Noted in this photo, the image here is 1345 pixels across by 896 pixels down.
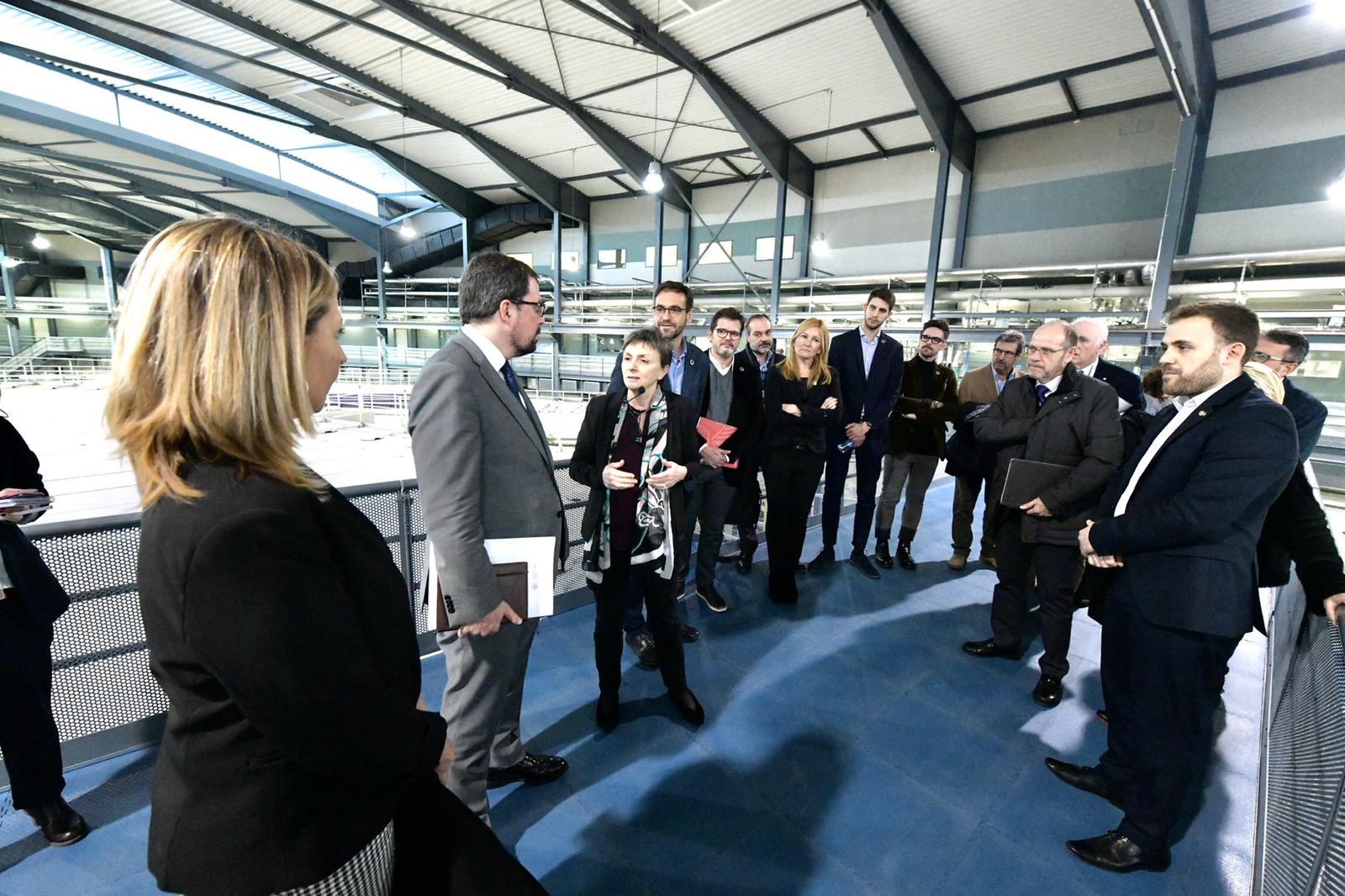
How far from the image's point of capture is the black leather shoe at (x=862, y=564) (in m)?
4.13

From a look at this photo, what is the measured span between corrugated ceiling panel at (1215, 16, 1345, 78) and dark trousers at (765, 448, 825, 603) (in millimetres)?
9984

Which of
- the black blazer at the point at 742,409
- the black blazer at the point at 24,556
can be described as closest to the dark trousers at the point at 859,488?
the black blazer at the point at 742,409

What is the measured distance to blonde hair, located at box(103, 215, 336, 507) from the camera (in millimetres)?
701

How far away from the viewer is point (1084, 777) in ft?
7.42

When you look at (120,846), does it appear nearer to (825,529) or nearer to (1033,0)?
(825,529)

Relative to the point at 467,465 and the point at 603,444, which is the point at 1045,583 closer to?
the point at 603,444

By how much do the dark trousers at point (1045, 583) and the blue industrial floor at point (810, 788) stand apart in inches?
8.9

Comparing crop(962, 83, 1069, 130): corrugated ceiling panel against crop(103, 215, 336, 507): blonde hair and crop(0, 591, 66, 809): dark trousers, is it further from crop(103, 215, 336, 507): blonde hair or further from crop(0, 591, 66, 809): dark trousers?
crop(0, 591, 66, 809): dark trousers

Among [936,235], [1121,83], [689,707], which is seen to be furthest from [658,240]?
[689,707]

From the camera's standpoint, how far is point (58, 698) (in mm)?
2123

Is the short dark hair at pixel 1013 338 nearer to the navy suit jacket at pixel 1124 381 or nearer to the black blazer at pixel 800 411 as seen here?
the navy suit jacket at pixel 1124 381

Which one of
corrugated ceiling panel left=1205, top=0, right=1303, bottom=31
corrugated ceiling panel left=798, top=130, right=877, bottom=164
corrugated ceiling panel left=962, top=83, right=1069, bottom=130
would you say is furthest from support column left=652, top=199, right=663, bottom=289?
corrugated ceiling panel left=1205, top=0, right=1303, bottom=31

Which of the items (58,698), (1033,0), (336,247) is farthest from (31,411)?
(1033,0)

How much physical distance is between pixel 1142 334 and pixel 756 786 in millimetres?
9575
